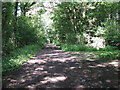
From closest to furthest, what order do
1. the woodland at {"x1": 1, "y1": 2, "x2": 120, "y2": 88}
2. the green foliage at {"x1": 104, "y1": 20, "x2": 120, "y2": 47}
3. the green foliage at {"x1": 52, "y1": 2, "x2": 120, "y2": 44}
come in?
1. the woodland at {"x1": 1, "y1": 2, "x2": 120, "y2": 88}
2. the green foliage at {"x1": 104, "y1": 20, "x2": 120, "y2": 47}
3. the green foliage at {"x1": 52, "y1": 2, "x2": 120, "y2": 44}

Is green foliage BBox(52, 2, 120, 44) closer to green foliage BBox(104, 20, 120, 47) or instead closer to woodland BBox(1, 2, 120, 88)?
woodland BBox(1, 2, 120, 88)

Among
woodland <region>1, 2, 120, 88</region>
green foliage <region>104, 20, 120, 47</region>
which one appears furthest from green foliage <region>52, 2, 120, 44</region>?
green foliage <region>104, 20, 120, 47</region>

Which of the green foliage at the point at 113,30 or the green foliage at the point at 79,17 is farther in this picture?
the green foliage at the point at 79,17

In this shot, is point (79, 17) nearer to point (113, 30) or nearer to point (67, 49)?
point (67, 49)

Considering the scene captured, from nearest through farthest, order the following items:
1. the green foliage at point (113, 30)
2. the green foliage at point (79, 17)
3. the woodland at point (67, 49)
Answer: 1. the woodland at point (67, 49)
2. the green foliage at point (113, 30)
3. the green foliage at point (79, 17)

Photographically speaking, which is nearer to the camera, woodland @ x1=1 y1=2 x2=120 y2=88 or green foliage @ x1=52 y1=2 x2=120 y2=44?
woodland @ x1=1 y1=2 x2=120 y2=88

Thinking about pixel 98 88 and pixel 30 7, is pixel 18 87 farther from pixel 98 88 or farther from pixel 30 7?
pixel 30 7

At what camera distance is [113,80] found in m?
4.85

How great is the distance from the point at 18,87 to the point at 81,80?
2.28 meters

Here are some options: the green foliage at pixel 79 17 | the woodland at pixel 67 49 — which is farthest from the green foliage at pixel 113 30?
the green foliage at pixel 79 17

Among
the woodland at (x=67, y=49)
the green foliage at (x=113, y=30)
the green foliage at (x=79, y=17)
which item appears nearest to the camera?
the woodland at (x=67, y=49)

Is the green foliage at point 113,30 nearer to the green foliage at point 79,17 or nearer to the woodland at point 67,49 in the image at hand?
the woodland at point 67,49

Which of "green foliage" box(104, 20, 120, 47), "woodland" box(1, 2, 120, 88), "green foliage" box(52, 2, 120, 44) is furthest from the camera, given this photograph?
"green foliage" box(52, 2, 120, 44)

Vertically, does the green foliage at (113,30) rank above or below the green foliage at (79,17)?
below
